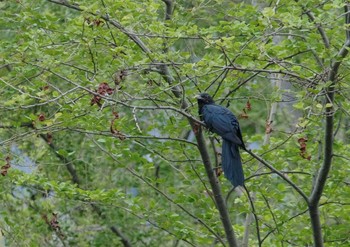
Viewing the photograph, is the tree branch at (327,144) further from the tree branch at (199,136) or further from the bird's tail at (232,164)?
the tree branch at (199,136)

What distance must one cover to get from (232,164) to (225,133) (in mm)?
283

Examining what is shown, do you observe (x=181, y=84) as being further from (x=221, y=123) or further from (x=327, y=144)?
(x=327, y=144)

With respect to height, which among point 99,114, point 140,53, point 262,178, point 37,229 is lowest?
point 37,229

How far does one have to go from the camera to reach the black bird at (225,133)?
8.15m

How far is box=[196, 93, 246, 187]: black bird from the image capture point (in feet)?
26.7

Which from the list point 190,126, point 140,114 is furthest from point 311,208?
point 140,114

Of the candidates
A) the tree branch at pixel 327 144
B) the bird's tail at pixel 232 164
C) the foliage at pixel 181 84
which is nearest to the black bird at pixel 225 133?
the bird's tail at pixel 232 164

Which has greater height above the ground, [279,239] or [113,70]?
[279,239]

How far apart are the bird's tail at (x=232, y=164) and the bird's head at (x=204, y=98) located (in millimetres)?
410

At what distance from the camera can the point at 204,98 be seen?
8.27 metres

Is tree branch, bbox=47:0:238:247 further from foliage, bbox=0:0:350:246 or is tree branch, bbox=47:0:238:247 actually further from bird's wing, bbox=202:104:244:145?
bird's wing, bbox=202:104:244:145

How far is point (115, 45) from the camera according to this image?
8258 millimetres

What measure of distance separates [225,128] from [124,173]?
194 inches

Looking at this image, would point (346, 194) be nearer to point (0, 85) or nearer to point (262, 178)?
point (262, 178)
